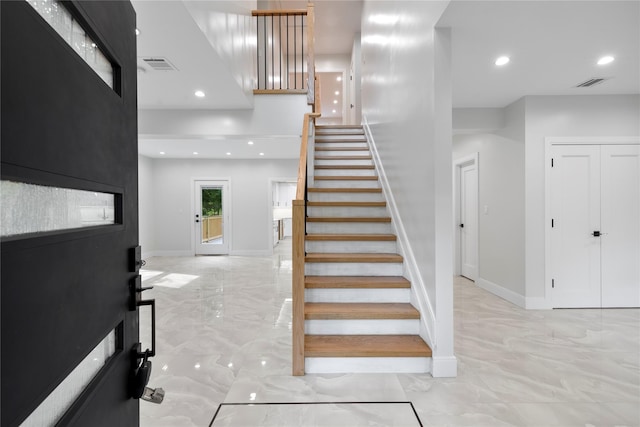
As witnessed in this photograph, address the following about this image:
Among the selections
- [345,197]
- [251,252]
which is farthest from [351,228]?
[251,252]

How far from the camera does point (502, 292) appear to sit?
14.0 feet

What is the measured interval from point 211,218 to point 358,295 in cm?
704

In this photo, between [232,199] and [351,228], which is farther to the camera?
[232,199]

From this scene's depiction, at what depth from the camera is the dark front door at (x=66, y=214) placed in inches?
17.1

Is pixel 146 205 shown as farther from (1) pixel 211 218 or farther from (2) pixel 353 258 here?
(2) pixel 353 258

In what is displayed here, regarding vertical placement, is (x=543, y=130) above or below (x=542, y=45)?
below

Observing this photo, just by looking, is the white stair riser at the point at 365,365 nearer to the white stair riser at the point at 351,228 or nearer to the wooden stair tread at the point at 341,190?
A: the white stair riser at the point at 351,228

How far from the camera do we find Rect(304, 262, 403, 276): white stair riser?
299 cm

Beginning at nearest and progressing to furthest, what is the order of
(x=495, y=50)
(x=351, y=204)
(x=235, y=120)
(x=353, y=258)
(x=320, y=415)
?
(x=320, y=415), (x=495, y=50), (x=353, y=258), (x=351, y=204), (x=235, y=120)

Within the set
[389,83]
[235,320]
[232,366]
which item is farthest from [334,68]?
[232,366]

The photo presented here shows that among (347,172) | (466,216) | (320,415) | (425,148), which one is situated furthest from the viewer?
(466,216)

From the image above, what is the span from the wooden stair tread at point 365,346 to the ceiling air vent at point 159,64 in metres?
2.95

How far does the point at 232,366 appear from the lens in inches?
96.2

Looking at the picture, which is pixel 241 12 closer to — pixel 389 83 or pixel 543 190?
pixel 389 83
